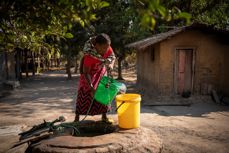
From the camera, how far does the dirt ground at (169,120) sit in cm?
510

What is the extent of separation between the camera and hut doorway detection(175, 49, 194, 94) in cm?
1138

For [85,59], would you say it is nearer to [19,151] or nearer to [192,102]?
[19,151]

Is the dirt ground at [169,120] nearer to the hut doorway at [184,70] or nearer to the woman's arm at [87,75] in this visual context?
the hut doorway at [184,70]

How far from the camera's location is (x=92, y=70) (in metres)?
4.59

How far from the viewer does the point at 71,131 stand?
4.14 meters

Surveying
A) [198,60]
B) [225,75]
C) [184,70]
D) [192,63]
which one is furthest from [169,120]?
[225,75]

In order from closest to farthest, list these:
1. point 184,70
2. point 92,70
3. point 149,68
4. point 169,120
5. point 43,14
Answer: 1. point 43,14
2. point 92,70
3. point 169,120
4. point 184,70
5. point 149,68

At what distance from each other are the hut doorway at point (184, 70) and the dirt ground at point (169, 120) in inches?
36.1

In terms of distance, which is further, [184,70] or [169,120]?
[184,70]

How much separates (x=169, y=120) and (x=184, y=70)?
15.7 ft

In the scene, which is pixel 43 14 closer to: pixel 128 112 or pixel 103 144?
pixel 103 144

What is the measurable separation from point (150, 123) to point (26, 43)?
14.7 feet

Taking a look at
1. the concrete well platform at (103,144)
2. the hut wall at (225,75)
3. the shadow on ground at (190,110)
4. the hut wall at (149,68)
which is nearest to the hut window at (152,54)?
the hut wall at (149,68)

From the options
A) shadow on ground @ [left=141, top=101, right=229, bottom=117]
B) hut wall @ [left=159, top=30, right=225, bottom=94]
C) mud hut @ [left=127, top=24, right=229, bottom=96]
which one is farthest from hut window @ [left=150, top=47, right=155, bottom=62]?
shadow on ground @ [left=141, top=101, right=229, bottom=117]
